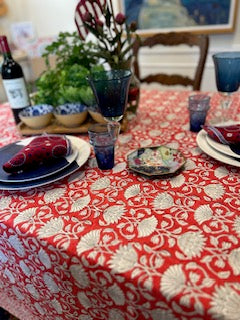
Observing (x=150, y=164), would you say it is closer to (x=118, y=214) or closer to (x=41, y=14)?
(x=118, y=214)

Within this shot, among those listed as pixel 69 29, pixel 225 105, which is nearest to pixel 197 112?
pixel 225 105

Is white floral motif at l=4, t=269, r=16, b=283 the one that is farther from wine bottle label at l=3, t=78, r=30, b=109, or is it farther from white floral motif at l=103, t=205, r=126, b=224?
wine bottle label at l=3, t=78, r=30, b=109

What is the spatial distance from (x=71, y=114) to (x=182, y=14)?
1535 millimetres

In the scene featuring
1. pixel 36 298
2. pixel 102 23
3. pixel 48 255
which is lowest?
pixel 36 298

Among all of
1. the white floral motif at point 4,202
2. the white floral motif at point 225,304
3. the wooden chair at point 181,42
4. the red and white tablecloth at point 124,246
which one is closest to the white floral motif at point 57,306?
the red and white tablecloth at point 124,246

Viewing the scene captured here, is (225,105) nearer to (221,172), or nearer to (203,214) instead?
(221,172)

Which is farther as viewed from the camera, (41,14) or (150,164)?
(41,14)

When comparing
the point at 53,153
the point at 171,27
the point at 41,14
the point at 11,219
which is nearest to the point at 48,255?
the point at 11,219

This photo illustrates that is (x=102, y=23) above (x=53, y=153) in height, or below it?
above

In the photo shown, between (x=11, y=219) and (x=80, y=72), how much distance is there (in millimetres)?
604

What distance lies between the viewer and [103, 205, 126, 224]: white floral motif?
50 cm

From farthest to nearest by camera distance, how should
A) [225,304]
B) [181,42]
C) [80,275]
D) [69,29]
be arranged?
[69,29] → [181,42] → [80,275] → [225,304]

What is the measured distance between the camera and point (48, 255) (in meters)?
0.48

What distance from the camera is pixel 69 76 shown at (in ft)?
3.12
